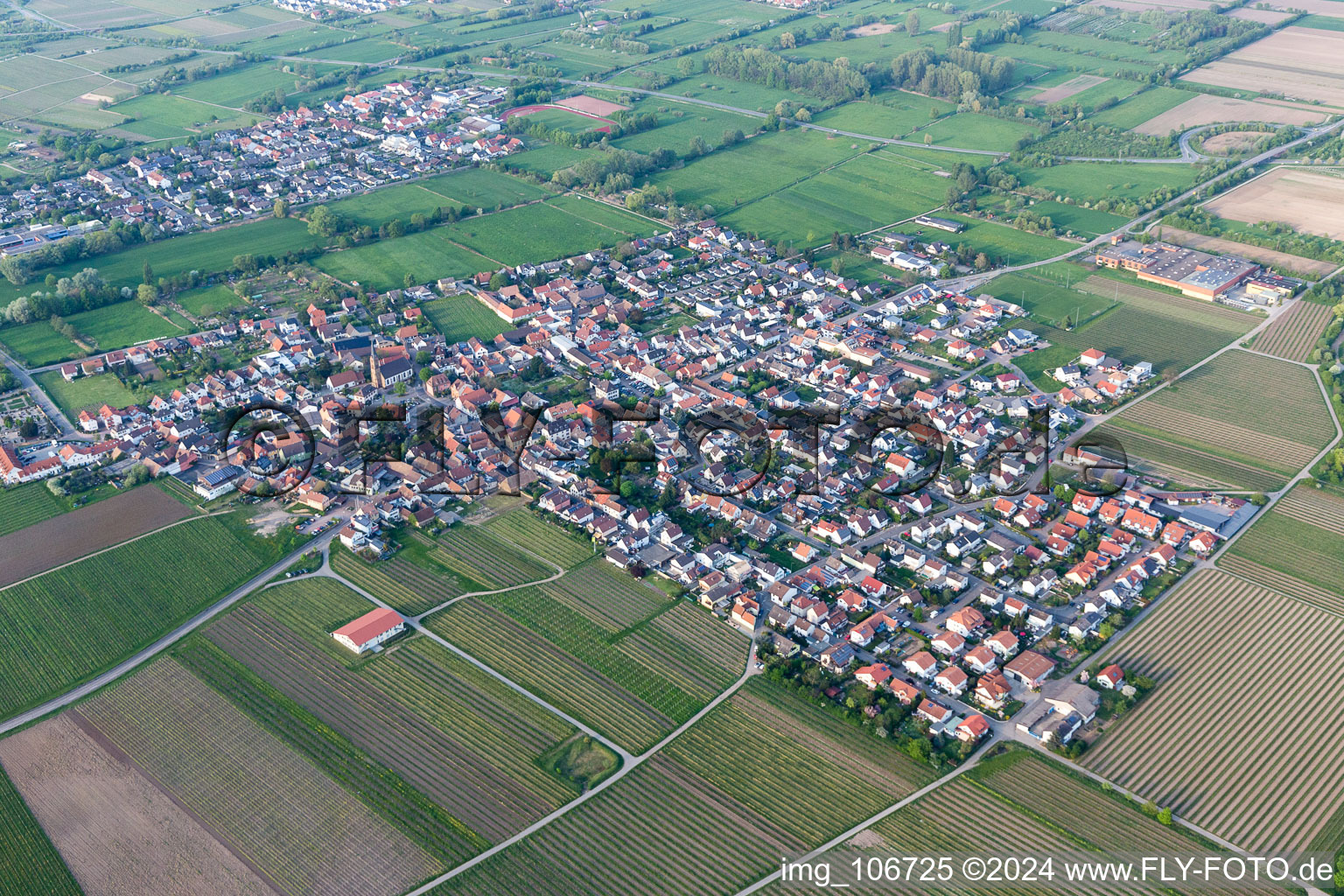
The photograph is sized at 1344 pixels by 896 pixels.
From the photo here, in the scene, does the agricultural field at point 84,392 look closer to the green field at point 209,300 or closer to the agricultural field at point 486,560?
the green field at point 209,300

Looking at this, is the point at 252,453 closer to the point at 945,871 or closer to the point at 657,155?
the point at 945,871

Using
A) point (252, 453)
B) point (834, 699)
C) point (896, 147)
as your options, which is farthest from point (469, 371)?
point (896, 147)

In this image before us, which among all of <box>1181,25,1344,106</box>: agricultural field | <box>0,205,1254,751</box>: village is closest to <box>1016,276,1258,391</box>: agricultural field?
<box>0,205,1254,751</box>: village

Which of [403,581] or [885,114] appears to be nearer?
[403,581]

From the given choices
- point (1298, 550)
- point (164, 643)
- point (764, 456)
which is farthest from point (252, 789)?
point (1298, 550)

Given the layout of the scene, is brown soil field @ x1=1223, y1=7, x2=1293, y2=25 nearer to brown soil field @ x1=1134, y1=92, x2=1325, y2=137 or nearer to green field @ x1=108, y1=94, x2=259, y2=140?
Answer: brown soil field @ x1=1134, y1=92, x2=1325, y2=137

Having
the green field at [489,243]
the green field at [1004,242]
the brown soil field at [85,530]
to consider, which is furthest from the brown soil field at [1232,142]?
the brown soil field at [85,530]

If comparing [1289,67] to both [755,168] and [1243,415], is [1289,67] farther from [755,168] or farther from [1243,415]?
[1243,415]
